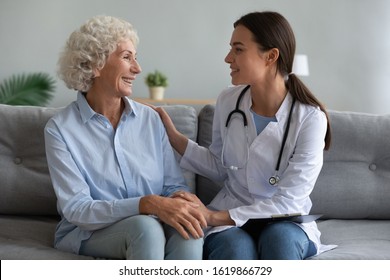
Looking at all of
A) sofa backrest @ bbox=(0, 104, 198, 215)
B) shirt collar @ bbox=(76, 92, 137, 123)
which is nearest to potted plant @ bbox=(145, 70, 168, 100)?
sofa backrest @ bbox=(0, 104, 198, 215)

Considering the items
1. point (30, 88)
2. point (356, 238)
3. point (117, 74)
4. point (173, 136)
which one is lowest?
point (30, 88)

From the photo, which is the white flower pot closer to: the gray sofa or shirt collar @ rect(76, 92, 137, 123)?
the gray sofa

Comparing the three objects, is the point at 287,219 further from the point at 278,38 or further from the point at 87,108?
the point at 87,108

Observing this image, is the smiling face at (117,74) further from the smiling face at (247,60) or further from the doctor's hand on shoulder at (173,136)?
the smiling face at (247,60)

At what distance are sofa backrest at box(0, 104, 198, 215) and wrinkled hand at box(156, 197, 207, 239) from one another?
0.54 meters

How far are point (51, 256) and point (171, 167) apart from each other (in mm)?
522

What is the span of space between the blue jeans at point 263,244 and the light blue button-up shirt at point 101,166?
0.92 ft

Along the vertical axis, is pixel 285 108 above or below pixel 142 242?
above

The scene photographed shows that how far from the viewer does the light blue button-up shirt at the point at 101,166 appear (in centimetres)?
195

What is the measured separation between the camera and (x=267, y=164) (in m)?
2.15

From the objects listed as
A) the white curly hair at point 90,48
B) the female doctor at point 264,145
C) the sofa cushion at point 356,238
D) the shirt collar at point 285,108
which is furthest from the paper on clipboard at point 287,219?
the white curly hair at point 90,48

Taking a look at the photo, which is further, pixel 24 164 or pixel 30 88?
pixel 30 88

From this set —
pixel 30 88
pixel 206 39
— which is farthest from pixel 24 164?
pixel 206 39

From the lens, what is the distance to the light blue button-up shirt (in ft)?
6.39
